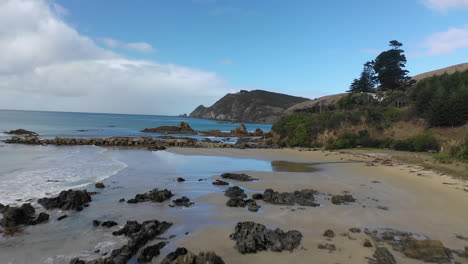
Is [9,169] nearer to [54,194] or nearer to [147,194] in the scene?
[54,194]

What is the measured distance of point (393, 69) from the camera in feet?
155

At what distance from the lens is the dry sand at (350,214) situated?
549 centimetres

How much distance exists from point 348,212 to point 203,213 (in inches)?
169

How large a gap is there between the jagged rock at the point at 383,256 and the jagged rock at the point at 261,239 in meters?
1.49

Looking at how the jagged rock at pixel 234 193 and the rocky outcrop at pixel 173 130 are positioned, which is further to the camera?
the rocky outcrop at pixel 173 130

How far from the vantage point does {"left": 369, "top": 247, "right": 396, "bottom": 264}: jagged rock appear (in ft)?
16.5

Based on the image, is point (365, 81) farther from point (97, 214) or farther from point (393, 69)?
point (97, 214)

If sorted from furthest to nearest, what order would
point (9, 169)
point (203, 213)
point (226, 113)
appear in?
1. point (226, 113)
2. point (9, 169)
3. point (203, 213)

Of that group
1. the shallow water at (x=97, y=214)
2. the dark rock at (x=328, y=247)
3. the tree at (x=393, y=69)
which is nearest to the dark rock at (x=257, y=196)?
the shallow water at (x=97, y=214)

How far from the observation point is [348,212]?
8.02 m

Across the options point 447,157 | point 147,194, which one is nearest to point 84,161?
point 147,194

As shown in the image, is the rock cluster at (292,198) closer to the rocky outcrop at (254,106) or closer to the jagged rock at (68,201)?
the jagged rock at (68,201)

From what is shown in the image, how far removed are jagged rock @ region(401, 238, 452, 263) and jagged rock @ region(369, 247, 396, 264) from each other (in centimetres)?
42

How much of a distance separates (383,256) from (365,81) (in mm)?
56432
